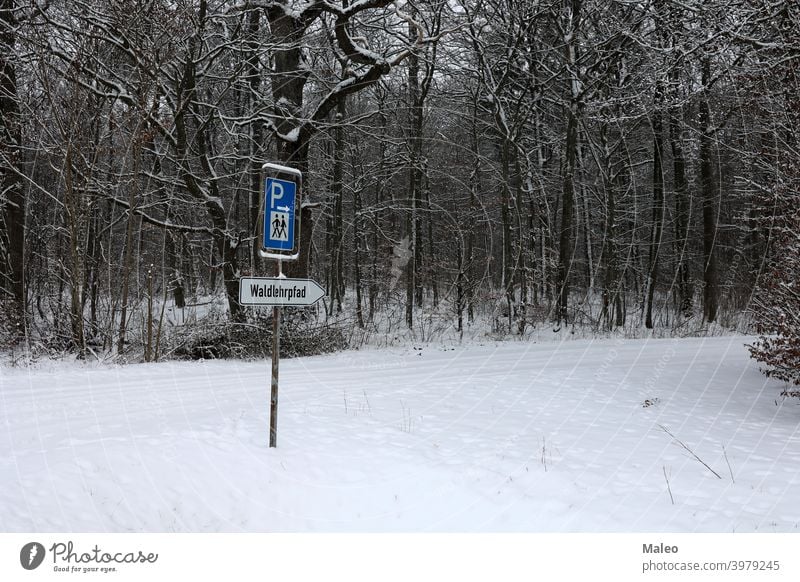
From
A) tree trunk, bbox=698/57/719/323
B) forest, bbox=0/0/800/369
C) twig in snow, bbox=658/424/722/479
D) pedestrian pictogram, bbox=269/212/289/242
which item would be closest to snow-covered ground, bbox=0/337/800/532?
twig in snow, bbox=658/424/722/479

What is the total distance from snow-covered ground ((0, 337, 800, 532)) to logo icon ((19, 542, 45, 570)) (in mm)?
726

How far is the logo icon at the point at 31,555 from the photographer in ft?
11.7

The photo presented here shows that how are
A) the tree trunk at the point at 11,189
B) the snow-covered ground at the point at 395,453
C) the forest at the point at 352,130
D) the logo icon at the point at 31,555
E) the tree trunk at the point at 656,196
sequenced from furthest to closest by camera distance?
the tree trunk at the point at 656,196 < the tree trunk at the point at 11,189 < the forest at the point at 352,130 < the snow-covered ground at the point at 395,453 < the logo icon at the point at 31,555

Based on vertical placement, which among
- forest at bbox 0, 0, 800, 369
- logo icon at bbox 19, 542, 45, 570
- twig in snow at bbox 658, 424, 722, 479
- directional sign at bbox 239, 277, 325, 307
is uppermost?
forest at bbox 0, 0, 800, 369

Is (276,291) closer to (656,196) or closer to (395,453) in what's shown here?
(395,453)

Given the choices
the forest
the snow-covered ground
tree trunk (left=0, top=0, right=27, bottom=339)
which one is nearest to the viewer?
the snow-covered ground

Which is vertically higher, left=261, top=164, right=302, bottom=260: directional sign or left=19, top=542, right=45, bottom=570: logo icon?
left=261, top=164, right=302, bottom=260: directional sign

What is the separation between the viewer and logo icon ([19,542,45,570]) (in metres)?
3.55

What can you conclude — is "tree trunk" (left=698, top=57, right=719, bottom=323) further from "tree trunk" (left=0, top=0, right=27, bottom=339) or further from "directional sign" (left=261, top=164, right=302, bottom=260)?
"tree trunk" (left=0, top=0, right=27, bottom=339)

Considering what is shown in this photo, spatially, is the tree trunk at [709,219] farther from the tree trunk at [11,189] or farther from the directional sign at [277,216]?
the tree trunk at [11,189]

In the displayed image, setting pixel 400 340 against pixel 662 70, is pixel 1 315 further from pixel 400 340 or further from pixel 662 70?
pixel 662 70

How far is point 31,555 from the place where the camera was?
3586mm

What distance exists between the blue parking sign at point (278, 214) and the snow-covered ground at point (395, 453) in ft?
7.40

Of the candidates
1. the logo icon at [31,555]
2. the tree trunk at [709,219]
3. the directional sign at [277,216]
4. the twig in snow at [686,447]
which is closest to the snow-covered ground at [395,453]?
the twig in snow at [686,447]
